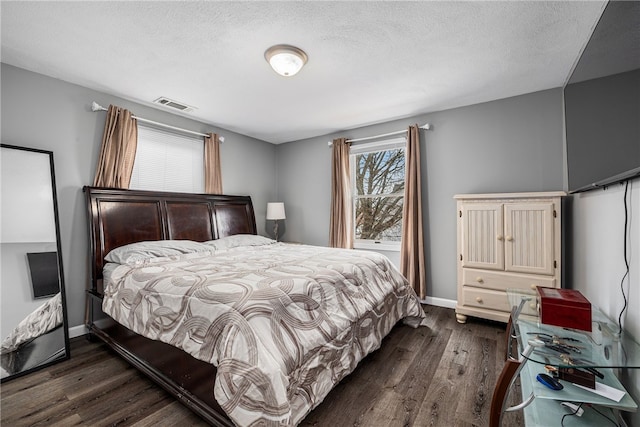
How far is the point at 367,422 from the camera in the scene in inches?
62.1

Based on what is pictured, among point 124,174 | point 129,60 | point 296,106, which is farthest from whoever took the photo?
point 296,106

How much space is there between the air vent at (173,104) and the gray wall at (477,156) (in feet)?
7.18

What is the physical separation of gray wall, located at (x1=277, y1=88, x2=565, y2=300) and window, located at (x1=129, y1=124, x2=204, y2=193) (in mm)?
2214

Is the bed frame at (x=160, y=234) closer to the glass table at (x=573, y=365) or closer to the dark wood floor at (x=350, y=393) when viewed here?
the dark wood floor at (x=350, y=393)

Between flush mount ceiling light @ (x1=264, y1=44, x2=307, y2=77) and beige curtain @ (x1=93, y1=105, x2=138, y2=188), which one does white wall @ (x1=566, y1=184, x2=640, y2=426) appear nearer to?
flush mount ceiling light @ (x1=264, y1=44, x2=307, y2=77)

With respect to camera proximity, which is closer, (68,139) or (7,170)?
(7,170)

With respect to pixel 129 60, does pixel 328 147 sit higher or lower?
lower

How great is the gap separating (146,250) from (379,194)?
3.01 meters

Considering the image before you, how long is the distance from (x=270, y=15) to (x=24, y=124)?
2.41 meters

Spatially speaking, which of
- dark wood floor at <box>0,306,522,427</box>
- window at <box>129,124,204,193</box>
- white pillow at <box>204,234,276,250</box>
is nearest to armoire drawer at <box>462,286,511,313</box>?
dark wood floor at <box>0,306,522,427</box>

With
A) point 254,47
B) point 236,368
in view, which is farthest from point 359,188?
point 236,368

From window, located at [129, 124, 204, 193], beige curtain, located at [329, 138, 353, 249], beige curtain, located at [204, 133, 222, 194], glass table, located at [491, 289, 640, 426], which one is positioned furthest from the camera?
beige curtain, located at [329, 138, 353, 249]

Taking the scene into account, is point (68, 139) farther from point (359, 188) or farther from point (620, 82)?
point (620, 82)

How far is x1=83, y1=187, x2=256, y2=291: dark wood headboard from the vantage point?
8.87 feet
